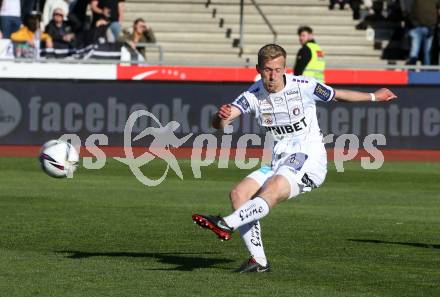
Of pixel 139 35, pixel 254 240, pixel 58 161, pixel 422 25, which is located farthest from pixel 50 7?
pixel 254 240

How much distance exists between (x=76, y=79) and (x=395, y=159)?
7194 millimetres

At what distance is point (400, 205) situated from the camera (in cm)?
1781

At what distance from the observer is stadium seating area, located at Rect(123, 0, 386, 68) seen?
33.8 metres

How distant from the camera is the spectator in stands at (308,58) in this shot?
24797mm

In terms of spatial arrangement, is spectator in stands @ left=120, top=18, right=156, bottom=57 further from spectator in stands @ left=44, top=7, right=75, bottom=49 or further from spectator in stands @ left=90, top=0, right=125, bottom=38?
spectator in stands @ left=44, top=7, right=75, bottom=49

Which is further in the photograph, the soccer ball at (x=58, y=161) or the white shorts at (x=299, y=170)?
the soccer ball at (x=58, y=161)

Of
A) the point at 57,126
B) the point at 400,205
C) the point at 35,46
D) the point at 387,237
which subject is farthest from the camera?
the point at 35,46

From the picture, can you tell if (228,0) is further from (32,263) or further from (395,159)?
(32,263)

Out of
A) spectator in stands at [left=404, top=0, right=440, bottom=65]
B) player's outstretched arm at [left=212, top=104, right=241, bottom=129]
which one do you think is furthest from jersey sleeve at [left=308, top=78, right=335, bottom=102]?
spectator in stands at [left=404, top=0, right=440, bottom=65]

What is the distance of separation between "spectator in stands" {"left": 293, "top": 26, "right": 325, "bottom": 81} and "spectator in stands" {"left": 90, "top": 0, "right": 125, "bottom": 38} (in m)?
7.42

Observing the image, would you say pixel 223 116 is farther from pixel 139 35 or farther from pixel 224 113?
pixel 139 35

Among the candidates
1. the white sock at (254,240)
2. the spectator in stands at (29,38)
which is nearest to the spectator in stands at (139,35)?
the spectator in stands at (29,38)

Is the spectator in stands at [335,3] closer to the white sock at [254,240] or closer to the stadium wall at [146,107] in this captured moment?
the stadium wall at [146,107]

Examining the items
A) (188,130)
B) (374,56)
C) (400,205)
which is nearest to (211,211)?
(400,205)
